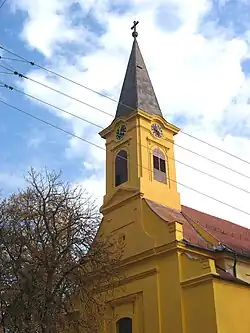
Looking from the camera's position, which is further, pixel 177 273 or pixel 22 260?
pixel 177 273

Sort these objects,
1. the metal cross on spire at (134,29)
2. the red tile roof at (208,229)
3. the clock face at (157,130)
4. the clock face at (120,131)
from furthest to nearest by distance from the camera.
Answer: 1. the metal cross on spire at (134,29)
2. the clock face at (120,131)
3. the clock face at (157,130)
4. the red tile roof at (208,229)

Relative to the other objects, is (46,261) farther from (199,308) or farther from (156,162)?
(156,162)

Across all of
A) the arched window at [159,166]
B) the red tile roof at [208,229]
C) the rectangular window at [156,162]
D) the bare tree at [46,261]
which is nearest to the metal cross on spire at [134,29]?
the arched window at [159,166]

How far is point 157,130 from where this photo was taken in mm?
32094

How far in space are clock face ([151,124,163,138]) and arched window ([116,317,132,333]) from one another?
10192 mm

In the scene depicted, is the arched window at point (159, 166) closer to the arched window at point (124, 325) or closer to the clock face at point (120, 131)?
the clock face at point (120, 131)

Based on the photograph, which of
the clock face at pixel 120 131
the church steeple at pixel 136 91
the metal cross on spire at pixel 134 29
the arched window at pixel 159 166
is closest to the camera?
the arched window at pixel 159 166

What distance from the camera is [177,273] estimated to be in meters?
25.1

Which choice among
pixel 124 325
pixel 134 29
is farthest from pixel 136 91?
pixel 124 325

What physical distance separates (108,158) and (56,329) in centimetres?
1428

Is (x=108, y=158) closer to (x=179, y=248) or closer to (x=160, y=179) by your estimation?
(x=160, y=179)

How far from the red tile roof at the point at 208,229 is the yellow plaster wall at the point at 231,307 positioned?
3226 millimetres

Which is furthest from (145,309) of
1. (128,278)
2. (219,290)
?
(219,290)

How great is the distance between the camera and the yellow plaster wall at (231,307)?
75.7 ft
